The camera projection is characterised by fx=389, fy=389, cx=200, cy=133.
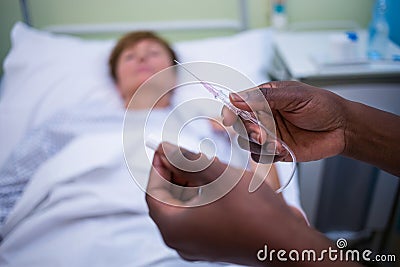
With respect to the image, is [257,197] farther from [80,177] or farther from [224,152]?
[80,177]

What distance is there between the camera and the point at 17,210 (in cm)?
99

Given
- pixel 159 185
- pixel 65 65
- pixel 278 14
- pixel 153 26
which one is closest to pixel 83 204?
pixel 159 185

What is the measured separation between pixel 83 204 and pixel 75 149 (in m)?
0.22

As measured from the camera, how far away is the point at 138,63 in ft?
5.02

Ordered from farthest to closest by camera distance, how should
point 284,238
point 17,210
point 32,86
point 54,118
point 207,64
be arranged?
point 32,86, point 54,118, point 17,210, point 207,64, point 284,238

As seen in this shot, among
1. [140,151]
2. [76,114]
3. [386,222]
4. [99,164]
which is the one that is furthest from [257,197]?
[386,222]

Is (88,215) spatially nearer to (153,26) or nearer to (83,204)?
(83,204)

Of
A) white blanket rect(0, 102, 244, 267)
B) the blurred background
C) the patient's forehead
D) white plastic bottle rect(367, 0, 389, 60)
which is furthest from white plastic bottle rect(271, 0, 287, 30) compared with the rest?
white blanket rect(0, 102, 244, 267)

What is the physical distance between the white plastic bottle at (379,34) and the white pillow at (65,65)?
1.37 ft

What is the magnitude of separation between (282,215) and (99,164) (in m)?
0.67

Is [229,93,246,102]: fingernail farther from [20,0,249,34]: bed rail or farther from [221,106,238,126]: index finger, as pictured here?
[20,0,249,34]: bed rail

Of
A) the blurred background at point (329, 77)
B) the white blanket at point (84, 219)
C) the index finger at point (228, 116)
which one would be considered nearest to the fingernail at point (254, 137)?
the index finger at point (228, 116)

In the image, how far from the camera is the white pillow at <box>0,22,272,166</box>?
1523mm

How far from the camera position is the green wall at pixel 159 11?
179 centimetres
